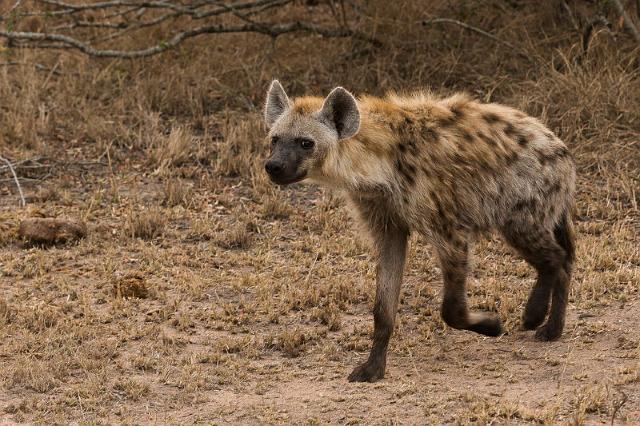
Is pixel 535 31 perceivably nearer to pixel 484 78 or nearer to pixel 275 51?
pixel 484 78

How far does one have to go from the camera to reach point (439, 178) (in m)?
4.70

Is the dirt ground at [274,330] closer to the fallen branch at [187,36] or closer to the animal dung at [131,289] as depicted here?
the animal dung at [131,289]

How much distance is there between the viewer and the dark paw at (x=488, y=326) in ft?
15.4

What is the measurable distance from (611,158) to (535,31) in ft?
5.06

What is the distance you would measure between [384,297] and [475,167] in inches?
27.2

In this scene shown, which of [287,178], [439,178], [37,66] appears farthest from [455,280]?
[37,66]

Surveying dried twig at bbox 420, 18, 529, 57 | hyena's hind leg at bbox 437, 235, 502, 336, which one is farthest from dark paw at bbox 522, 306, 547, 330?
dried twig at bbox 420, 18, 529, 57

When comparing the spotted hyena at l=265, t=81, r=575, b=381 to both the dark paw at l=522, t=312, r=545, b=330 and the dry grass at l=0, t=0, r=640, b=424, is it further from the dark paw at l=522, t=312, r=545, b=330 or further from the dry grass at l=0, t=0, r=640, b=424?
the dry grass at l=0, t=0, r=640, b=424

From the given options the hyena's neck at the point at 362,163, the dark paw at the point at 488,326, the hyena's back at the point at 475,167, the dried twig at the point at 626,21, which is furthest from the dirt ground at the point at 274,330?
the dried twig at the point at 626,21

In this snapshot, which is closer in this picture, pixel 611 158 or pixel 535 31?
pixel 611 158

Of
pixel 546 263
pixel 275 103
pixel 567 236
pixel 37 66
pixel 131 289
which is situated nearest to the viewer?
pixel 275 103

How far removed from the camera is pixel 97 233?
6246 millimetres

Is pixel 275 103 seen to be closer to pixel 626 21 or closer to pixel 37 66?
pixel 626 21

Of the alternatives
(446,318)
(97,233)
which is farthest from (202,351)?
(97,233)
